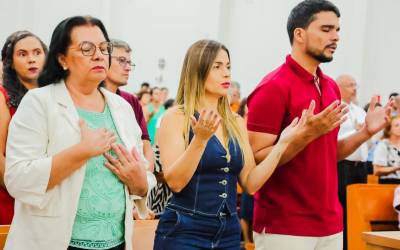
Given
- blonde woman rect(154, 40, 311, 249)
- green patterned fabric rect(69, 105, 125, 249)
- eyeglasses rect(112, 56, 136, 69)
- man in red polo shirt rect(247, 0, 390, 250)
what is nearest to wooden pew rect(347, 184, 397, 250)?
man in red polo shirt rect(247, 0, 390, 250)

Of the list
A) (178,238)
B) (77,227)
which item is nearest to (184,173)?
(178,238)

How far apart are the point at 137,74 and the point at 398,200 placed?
26.0 feet

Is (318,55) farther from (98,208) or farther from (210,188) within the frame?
(98,208)

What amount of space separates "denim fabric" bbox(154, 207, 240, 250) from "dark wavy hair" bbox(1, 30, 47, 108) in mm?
1118

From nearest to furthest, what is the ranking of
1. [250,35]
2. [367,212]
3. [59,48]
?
1. [59,48]
2. [367,212]
3. [250,35]

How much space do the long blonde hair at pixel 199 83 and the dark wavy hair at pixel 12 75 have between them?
919 millimetres

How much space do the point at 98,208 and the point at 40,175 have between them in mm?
244

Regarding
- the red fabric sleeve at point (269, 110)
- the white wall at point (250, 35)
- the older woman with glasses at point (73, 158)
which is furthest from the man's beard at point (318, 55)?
the white wall at point (250, 35)

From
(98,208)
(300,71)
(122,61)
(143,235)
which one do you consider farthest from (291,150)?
(122,61)

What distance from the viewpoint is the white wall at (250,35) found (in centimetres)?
1072

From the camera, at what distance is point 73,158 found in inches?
84.0

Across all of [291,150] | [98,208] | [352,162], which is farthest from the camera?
[352,162]

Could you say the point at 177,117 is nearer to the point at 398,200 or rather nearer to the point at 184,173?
the point at 184,173

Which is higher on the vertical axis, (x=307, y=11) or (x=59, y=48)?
(x=307, y=11)
